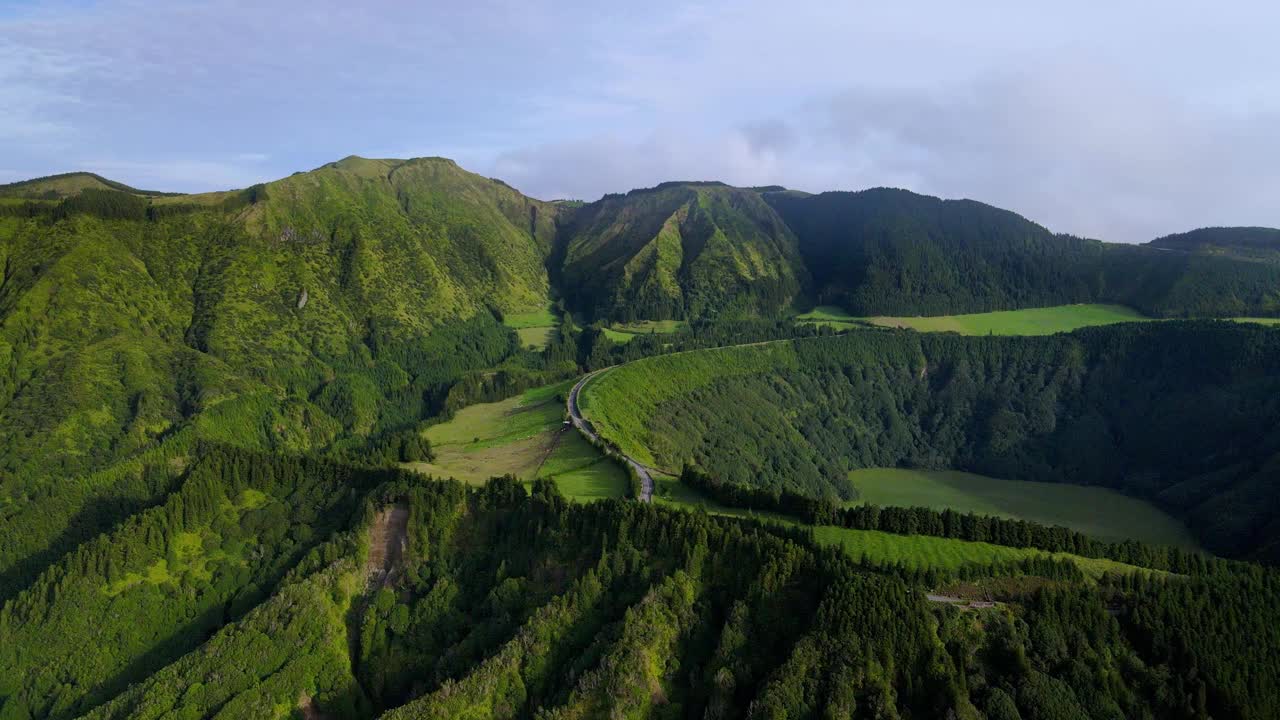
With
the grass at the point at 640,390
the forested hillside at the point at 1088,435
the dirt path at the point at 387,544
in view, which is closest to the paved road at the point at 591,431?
the grass at the point at 640,390

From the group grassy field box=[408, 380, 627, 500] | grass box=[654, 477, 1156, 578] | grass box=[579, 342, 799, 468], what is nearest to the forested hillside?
grass box=[579, 342, 799, 468]

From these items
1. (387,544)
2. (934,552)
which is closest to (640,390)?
(387,544)

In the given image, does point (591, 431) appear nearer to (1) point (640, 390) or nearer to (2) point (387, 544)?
(1) point (640, 390)

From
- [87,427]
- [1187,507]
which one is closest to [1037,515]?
[1187,507]

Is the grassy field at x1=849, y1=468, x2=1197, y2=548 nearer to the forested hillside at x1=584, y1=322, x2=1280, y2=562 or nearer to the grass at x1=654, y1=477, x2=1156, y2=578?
the forested hillside at x1=584, y1=322, x2=1280, y2=562

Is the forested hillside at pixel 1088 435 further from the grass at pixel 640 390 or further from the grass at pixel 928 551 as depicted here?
the grass at pixel 928 551

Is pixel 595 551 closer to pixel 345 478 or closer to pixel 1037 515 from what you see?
pixel 345 478
